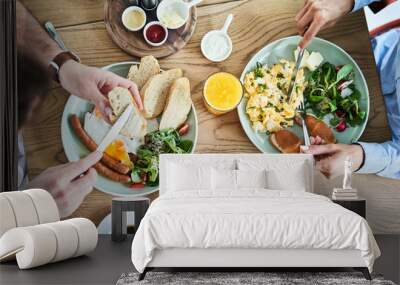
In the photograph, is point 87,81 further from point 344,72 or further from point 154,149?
point 344,72

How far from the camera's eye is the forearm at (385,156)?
7293 millimetres

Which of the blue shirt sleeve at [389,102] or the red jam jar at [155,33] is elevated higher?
the red jam jar at [155,33]

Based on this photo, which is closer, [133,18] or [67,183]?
[133,18]

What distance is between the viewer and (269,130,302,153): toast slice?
7.33 metres

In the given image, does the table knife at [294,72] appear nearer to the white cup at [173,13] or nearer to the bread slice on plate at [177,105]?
the bread slice on plate at [177,105]

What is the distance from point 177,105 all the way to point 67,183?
149cm

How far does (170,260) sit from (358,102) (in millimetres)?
3247

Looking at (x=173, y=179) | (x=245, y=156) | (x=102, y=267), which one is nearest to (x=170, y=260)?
(x=102, y=267)

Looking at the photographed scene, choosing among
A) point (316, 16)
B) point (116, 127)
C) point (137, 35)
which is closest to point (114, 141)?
point (116, 127)

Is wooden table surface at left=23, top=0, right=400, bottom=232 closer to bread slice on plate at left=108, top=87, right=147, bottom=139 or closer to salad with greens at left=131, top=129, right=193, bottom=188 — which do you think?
salad with greens at left=131, top=129, right=193, bottom=188

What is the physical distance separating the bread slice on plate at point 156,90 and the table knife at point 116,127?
0.61 feet

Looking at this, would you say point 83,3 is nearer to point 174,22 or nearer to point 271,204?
point 174,22

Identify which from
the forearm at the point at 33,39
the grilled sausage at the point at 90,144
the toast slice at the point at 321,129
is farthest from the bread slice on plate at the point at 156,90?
the toast slice at the point at 321,129

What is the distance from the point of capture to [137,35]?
7363mm
